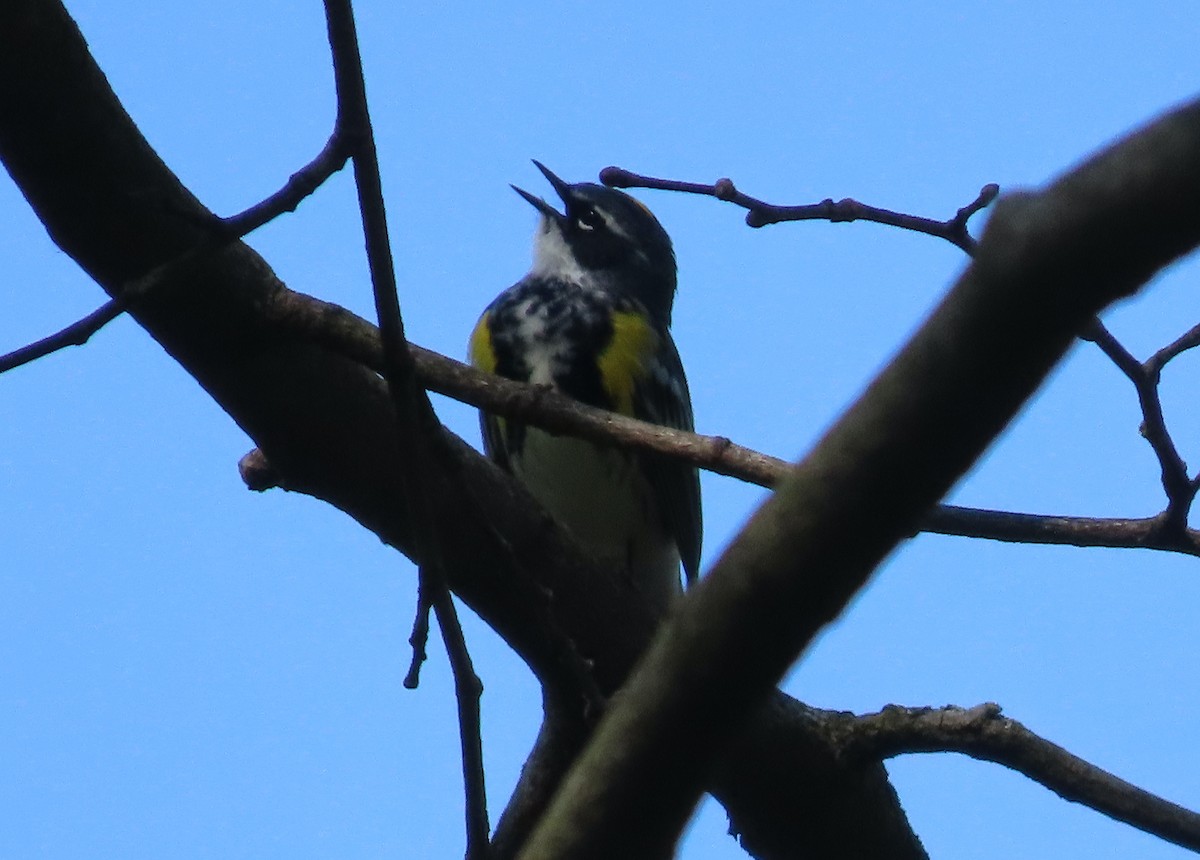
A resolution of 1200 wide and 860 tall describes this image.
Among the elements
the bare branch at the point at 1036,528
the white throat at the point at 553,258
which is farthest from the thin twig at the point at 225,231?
the white throat at the point at 553,258

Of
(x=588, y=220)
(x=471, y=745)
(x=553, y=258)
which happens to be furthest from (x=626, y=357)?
(x=471, y=745)

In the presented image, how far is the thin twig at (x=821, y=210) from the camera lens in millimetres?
4059

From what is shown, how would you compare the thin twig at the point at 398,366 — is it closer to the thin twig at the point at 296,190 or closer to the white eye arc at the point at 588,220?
the thin twig at the point at 296,190

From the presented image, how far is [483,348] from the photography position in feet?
25.4

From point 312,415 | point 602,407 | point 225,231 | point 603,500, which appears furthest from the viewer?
point 603,500

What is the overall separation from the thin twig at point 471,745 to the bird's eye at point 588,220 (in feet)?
19.2

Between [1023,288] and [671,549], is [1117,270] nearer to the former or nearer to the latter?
[1023,288]

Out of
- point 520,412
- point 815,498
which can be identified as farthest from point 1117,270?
point 520,412

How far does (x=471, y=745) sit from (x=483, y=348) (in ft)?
15.3

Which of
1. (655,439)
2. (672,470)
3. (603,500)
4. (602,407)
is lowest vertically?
(655,439)

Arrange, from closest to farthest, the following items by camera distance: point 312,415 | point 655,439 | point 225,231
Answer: point 225,231 → point 655,439 → point 312,415

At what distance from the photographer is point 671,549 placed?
Answer: 799cm

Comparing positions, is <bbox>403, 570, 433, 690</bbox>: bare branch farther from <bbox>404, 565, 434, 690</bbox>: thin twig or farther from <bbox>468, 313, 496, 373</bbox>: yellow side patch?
<bbox>468, 313, 496, 373</bbox>: yellow side patch

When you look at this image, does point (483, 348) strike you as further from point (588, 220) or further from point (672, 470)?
point (588, 220)
